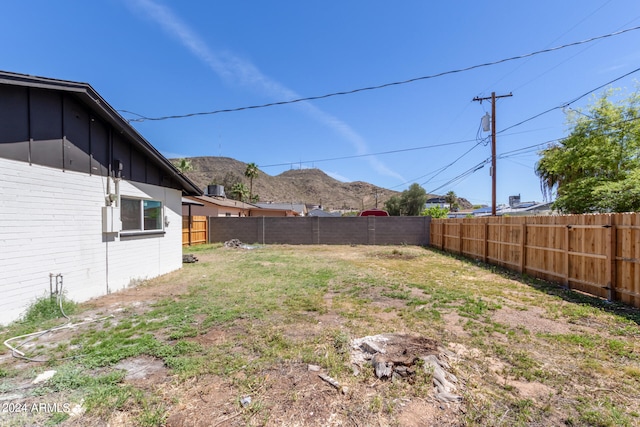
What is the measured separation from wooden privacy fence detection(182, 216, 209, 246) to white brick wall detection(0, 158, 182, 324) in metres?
8.17

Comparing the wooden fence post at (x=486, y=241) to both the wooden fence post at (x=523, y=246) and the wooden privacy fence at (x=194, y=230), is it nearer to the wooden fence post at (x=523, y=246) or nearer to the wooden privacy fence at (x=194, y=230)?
the wooden fence post at (x=523, y=246)

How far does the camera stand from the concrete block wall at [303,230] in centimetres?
1652

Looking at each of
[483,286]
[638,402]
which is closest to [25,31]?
[638,402]

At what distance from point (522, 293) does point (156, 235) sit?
921 centimetres

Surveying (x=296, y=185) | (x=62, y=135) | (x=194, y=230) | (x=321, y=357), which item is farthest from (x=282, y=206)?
(x=296, y=185)

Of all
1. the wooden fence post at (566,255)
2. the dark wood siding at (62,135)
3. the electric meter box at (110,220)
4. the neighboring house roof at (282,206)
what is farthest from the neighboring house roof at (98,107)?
the neighboring house roof at (282,206)

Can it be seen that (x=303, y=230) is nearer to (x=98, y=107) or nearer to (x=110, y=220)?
(x=110, y=220)

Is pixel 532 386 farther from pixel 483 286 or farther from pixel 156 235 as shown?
pixel 156 235

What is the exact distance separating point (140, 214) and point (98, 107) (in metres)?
2.66

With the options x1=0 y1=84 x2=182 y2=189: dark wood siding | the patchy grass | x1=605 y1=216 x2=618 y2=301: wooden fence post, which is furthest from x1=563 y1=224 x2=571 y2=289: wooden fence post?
x1=0 y1=84 x2=182 y2=189: dark wood siding

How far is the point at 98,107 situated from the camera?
544 cm

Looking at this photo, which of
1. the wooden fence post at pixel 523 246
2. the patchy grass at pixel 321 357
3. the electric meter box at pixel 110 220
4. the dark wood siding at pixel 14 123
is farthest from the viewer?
the wooden fence post at pixel 523 246

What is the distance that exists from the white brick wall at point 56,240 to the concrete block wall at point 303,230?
385 inches

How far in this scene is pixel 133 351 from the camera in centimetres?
324
